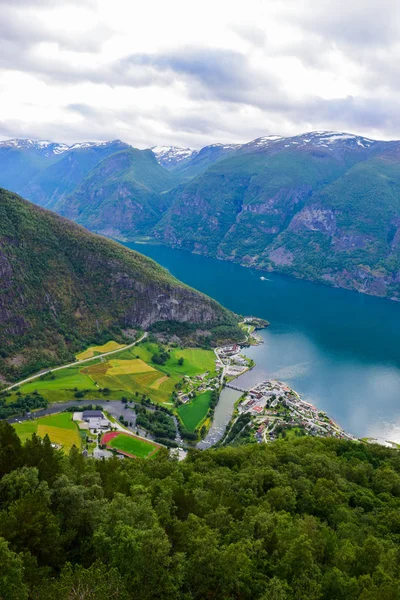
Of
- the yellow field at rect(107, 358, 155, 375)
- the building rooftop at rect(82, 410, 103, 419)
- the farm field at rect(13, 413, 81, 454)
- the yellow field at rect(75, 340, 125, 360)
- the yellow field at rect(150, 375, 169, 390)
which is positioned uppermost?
the yellow field at rect(75, 340, 125, 360)

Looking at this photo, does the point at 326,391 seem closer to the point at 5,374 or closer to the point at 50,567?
the point at 5,374

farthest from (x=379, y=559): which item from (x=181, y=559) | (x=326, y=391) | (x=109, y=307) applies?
(x=109, y=307)

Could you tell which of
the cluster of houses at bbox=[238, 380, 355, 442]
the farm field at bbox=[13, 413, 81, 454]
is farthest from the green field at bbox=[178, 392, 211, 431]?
the farm field at bbox=[13, 413, 81, 454]

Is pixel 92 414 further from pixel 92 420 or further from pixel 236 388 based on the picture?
pixel 236 388

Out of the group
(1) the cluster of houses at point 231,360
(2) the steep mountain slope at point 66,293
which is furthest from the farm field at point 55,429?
(1) the cluster of houses at point 231,360

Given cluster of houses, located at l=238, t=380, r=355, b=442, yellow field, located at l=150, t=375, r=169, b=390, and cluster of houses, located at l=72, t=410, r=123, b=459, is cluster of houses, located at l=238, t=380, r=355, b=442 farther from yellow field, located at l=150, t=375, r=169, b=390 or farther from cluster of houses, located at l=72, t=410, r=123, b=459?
cluster of houses, located at l=72, t=410, r=123, b=459

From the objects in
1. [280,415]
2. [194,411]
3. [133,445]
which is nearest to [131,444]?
[133,445]

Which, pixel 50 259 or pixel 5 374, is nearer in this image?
pixel 5 374
